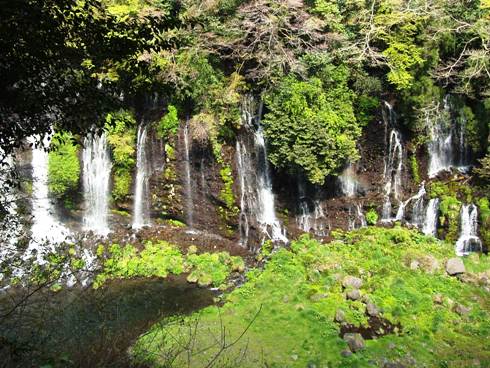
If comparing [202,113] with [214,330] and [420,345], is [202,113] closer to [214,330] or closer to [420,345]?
[214,330]

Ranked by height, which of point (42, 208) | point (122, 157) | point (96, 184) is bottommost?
point (42, 208)

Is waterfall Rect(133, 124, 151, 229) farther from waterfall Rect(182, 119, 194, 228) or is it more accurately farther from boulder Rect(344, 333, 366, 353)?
boulder Rect(344, 333, 366, 353)

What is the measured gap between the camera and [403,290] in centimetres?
1430

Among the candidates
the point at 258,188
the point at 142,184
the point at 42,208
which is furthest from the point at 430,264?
the point at 42,208

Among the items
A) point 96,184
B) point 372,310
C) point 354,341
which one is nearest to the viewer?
point 354,341

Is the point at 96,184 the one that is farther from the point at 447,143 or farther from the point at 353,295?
the point at 447,143

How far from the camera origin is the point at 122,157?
60.8 ft

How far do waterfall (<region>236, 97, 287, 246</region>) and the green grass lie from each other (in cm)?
186

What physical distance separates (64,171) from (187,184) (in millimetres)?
5201

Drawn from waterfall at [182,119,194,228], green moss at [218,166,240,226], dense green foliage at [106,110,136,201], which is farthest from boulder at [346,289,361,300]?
dense green foliage at [106,110,136,201]

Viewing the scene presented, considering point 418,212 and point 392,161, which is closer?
point 418,212

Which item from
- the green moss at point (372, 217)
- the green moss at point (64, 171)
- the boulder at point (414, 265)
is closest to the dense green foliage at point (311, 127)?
the green moss at point (372, 217)

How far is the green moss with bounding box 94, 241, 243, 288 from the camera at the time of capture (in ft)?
54.5

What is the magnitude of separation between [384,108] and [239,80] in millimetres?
6455
